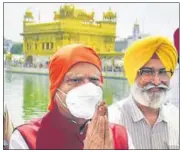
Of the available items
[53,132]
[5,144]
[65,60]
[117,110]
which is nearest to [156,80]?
[117,110]

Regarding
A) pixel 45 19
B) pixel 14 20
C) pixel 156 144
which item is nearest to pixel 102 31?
pixel 45 19

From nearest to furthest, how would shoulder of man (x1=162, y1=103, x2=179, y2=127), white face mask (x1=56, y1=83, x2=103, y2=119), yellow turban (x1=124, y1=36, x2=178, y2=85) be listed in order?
white face mask (x1=56, y1=83, x2=103, y2=119), yellow turban (x1=124, y1=36, x2=178, y2=85), shoulder of man (x1=162, y1=103, x2=179, y2=127)

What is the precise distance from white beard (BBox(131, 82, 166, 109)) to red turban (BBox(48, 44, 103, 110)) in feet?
0.96

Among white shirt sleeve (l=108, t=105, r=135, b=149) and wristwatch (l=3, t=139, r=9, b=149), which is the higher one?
white shirt sleeve (l=108, t=105, r=135, b=149)

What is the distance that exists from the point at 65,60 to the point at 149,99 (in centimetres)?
62

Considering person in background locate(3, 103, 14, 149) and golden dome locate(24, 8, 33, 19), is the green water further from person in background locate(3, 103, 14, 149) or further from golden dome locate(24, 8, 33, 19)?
golden dome locate(24, 8, 33, 19)

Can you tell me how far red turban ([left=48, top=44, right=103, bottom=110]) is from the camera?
2.79 m

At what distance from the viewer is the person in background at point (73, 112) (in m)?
2.80

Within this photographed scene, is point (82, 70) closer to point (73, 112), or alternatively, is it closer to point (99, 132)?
point (73, 112)

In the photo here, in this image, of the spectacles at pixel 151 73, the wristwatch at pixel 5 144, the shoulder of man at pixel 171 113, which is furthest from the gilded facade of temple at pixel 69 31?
the wristwatch at pixel 5 144

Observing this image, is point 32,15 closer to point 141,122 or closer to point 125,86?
point 125,86

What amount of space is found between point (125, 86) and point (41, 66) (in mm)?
563

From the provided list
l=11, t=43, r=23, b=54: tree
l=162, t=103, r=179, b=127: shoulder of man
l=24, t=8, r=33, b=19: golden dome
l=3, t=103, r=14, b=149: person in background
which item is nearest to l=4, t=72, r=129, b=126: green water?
l=3, t=103, r=14, b=149: person in background

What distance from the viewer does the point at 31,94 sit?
304 cm
